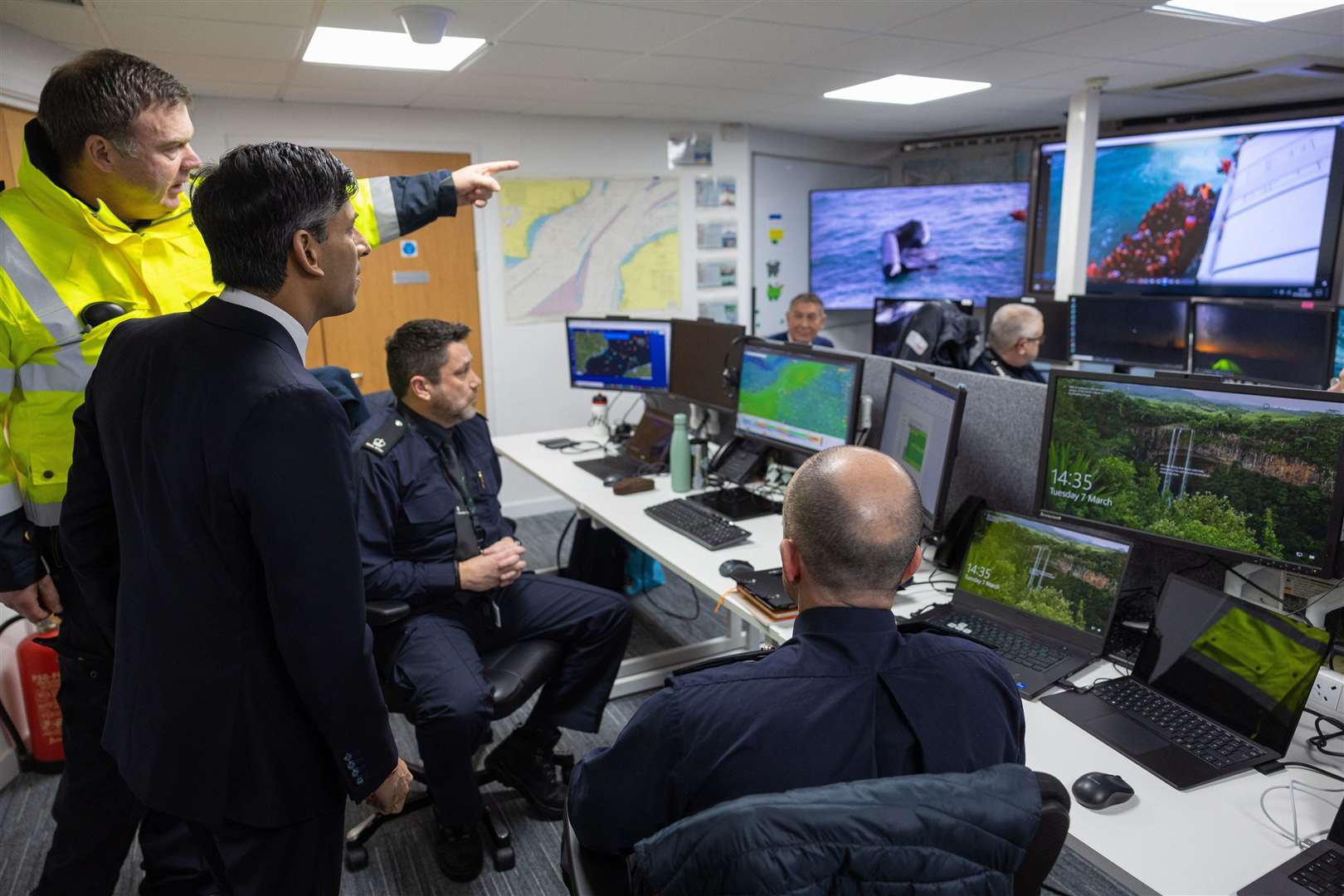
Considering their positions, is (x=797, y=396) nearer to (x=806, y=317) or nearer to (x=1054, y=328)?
(x=806, y=317)

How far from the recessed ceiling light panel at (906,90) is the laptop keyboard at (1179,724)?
10.8ft

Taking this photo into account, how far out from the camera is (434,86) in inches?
148

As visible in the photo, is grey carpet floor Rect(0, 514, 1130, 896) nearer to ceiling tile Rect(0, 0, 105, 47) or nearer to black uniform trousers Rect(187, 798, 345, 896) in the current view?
black uniform trousers Rect(187, 798, 345, 896)

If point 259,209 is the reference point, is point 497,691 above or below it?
below

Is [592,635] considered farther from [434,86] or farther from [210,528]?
[434,86]

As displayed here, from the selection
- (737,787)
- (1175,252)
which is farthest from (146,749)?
(1175,252)

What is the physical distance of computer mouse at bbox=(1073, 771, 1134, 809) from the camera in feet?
3.85

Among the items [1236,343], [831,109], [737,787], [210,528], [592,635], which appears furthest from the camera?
[831,109]

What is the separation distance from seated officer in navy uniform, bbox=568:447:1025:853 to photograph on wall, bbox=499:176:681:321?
12.9 ft

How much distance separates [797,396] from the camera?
8.29 ft

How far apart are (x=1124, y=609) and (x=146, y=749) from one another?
172 centimetres

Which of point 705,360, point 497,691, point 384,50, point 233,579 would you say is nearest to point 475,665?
point 497,691

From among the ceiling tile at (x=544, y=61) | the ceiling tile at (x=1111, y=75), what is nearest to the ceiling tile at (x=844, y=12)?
the ceiling tile at (x=544, y=61)

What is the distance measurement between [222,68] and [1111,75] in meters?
3.96
